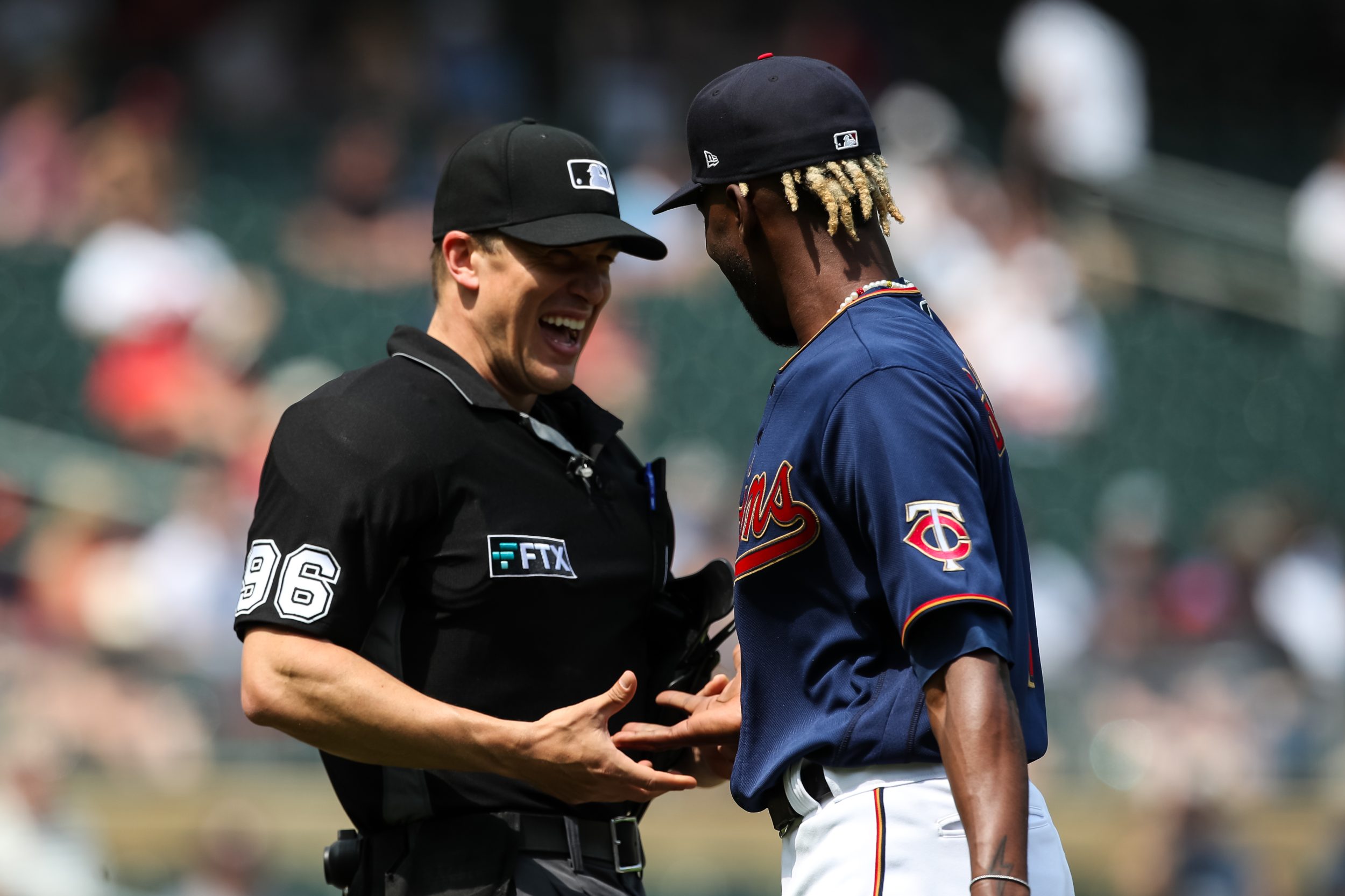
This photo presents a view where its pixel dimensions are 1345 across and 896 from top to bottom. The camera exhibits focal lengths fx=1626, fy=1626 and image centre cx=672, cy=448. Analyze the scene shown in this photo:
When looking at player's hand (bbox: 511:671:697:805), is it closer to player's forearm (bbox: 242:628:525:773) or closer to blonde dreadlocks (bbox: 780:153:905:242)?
player's forearm (bbox: 242:628:525:773)

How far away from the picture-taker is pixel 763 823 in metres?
7.52

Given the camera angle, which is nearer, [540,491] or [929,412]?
[929,412]

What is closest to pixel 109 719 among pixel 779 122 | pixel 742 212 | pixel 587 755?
pixel 587 755

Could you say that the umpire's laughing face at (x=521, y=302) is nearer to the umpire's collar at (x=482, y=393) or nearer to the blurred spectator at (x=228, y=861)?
the umpire's collar at (x=482, y=393)

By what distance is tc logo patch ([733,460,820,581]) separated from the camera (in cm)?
239

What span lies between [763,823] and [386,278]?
449 centimetres

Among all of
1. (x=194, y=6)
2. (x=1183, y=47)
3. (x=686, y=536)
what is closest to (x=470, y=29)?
(x=194, y=6)

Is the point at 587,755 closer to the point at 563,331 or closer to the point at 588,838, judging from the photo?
the point at 588,838

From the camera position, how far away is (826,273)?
2527mm

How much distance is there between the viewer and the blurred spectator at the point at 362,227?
10.3 meters

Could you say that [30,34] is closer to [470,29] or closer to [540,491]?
[470,29]

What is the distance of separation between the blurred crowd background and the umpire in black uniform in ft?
14.6

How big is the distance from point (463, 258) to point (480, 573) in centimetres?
68

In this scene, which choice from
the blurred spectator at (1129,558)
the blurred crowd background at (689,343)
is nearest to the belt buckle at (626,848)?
the blurred crowd background at (689,343)
